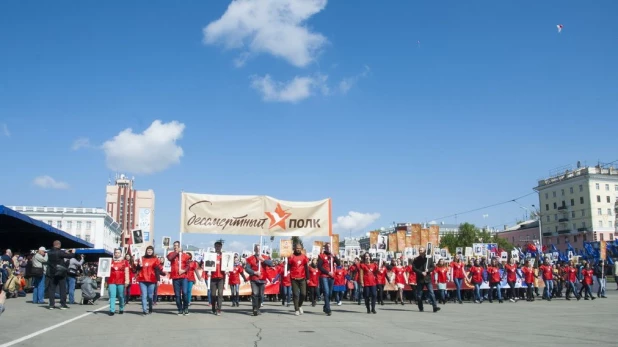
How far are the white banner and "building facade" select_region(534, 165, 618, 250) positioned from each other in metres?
91.0

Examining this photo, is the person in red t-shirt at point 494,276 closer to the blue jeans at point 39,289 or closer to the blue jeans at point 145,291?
the blue jeans at point 145,291

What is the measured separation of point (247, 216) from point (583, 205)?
9591 cm

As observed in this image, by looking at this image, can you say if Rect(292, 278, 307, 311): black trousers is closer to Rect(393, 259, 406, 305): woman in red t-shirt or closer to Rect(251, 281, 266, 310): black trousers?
Rect(251, 281, 266, 310): black trousers

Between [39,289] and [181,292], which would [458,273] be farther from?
[39,289]

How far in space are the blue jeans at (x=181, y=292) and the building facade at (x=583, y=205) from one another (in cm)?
9423

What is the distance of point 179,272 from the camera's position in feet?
50.6

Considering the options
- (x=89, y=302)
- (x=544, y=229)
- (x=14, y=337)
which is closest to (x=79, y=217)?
(x=544, y=229)

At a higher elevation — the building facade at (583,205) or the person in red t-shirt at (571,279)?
the building facade at (583,205)

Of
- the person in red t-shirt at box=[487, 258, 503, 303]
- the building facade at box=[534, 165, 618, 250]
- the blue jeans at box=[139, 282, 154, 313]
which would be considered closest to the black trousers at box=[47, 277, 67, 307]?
the blue jeans at box=[139, 282, 154, 313]

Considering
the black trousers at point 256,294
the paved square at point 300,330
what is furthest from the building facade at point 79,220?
the paved square at point 300,330

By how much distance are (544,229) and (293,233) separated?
104 meters

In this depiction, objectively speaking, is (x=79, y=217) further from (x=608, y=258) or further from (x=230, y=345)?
(x=230, y=345)

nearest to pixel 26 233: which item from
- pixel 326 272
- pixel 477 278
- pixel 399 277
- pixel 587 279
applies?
pixel 399 277

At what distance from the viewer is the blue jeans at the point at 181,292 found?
15.7 meters
